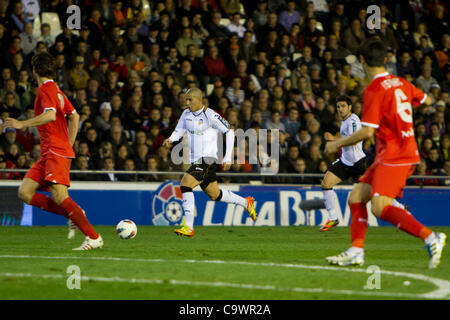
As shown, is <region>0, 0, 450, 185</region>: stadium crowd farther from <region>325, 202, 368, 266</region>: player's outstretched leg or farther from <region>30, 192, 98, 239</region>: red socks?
<region>325, 202, 368, 266</region>: player's outstretched leg

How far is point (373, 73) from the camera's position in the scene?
25.8ft

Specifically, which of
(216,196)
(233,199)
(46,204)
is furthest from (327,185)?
(46,204)

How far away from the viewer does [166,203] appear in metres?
16.5

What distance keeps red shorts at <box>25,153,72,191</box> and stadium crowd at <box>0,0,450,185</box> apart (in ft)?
21.1

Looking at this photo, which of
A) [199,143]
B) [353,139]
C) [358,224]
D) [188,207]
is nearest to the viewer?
[353,139]

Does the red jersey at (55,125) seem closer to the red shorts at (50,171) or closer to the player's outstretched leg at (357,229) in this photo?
the red shorts at (50,171)

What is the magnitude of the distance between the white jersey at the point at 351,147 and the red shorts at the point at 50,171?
5.72m

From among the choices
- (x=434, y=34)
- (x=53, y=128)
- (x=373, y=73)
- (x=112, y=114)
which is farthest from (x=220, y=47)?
Result: (x=373, y=73)

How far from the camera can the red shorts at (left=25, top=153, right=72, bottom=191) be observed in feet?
30.9

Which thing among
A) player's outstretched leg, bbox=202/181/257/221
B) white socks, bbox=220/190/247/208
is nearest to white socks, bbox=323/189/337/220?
player's outstretched leg, bbox=202/181/257/221

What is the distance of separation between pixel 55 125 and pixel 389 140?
13.6 ft

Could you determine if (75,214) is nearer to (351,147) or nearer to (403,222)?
(403,222)

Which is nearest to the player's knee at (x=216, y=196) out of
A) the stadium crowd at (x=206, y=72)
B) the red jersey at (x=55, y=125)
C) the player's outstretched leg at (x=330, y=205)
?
the player's outstretched leg at (x=330, y=205)

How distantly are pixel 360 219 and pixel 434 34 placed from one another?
16.6m
